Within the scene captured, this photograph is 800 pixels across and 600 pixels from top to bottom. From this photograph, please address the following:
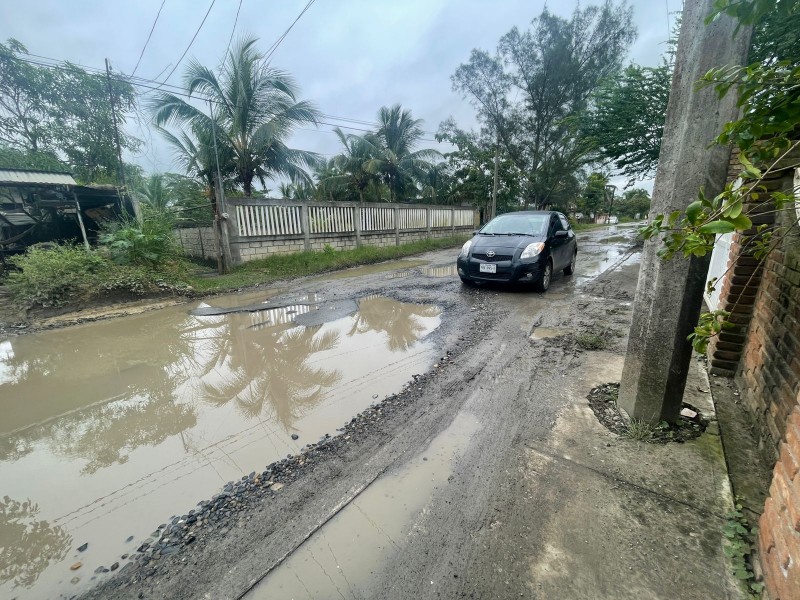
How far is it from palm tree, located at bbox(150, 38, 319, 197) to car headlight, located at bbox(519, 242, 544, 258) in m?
9.32

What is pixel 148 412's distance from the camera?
9.89ft

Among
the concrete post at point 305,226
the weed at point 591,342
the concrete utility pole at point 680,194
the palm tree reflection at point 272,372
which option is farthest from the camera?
the concrete post at point 305,226

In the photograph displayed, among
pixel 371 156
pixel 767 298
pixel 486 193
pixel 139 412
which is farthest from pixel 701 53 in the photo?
pixel 486 193

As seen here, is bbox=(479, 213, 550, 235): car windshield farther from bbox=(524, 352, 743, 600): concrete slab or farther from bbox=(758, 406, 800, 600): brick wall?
bbox=(758, 406, 800, 600): brick wall

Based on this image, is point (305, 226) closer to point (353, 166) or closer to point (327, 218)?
point (327, 218)

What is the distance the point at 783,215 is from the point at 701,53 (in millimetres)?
1186

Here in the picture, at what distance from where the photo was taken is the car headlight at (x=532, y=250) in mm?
5938

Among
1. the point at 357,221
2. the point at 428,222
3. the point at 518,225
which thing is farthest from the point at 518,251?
the point at 428,222

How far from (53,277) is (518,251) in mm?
7842

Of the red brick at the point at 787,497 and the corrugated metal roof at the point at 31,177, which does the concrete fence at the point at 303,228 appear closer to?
the corrugated metal roof at the point at 31,177

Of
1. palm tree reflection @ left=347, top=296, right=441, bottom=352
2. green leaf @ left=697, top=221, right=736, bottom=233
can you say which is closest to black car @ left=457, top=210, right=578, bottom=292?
palm tree reflection @ left=347, top=296, right=441, bottom=352

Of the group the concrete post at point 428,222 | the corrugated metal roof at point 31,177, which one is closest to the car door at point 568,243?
the concrete post at point 428,222

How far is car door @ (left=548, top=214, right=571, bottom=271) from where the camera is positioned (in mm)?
6518

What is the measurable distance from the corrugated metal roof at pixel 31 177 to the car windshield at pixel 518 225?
951 centimetres
